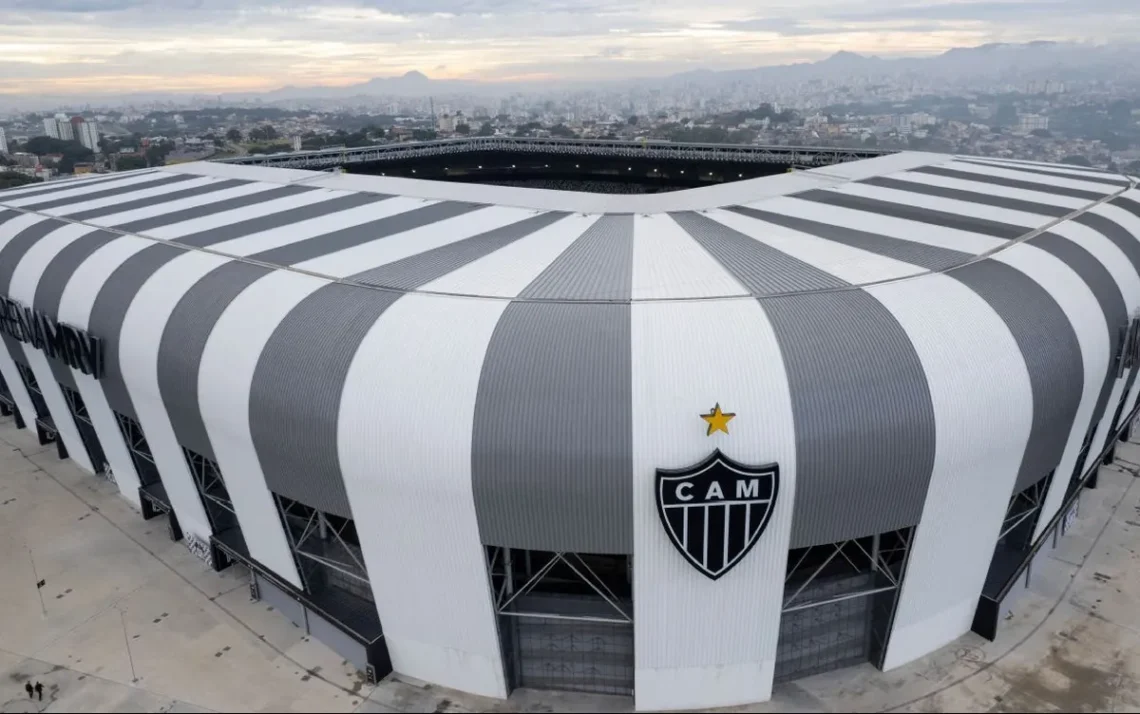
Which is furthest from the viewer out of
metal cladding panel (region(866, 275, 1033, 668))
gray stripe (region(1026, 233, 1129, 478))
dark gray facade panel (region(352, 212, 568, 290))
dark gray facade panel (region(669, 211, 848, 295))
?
gray stripe (region(1026, 233, 1129, 478))

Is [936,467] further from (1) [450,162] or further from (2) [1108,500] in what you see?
(1) [450,162]

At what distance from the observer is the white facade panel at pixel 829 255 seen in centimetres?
2388

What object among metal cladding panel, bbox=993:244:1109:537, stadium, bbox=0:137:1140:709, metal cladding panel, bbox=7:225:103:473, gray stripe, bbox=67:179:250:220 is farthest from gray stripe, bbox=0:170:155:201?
metal cladding panel, bbox=993:244:1109:537

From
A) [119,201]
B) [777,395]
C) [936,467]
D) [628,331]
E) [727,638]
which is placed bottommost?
[727,638]

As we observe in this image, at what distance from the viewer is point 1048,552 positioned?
28.2m

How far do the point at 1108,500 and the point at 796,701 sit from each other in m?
22.3

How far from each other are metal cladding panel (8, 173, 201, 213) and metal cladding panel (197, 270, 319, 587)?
26.5m

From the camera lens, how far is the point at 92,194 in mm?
45719

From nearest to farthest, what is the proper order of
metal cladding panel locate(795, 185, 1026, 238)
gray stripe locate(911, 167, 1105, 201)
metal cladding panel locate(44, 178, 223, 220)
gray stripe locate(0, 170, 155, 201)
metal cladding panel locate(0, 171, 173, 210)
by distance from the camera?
metal cladding panel locate(795, 185, 1026, 238) < gray stripe locate(911, 167, 1105, 201) < metal cladding panel locate(44, 178, 223, 220) < metal cladding panel locate(0, 171, 173, 210) < gray stripe locate(0, 170, 155, 201)

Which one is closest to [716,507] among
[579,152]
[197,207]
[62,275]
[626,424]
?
[626,424]

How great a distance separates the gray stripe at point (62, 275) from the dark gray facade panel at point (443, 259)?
54.5ft

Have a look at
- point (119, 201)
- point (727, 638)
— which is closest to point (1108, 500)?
point (727, 638)

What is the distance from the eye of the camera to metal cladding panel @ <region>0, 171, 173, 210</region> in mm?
43612

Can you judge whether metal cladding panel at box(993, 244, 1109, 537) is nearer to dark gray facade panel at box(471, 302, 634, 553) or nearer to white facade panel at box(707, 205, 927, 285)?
white facade panel at box(707, 205, 927, 285)
